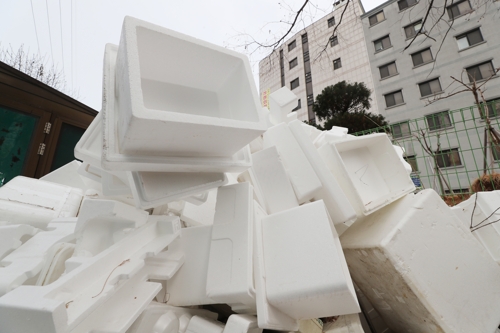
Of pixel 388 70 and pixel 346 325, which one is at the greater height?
pixel 388 70

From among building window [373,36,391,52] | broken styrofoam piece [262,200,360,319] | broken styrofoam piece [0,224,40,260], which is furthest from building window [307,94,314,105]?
broken styrofoam piece [0,224,40,260]

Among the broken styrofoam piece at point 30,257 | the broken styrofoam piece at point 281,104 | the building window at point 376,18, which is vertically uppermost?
the building window at point 376,18

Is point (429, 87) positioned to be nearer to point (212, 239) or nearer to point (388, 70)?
point (388, 70)

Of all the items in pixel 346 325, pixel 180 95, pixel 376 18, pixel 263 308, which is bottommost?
pixel 346 325

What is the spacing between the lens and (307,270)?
2.49 ft

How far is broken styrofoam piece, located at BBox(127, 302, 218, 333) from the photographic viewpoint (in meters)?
0.74

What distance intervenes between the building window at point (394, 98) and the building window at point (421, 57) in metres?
1.61

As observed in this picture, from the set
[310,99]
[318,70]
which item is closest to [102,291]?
[318,70]

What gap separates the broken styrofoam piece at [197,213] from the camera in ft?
3.95

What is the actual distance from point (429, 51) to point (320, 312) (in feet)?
50.1

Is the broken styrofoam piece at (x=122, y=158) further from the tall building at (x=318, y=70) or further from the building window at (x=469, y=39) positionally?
the building window at (x=469, y=39)

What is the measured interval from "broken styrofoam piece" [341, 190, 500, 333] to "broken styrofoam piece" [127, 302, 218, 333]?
2.53 feet

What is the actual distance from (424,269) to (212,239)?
87 cm

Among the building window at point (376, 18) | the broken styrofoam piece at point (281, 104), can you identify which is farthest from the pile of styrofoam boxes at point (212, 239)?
the building window at point (376, 18)
